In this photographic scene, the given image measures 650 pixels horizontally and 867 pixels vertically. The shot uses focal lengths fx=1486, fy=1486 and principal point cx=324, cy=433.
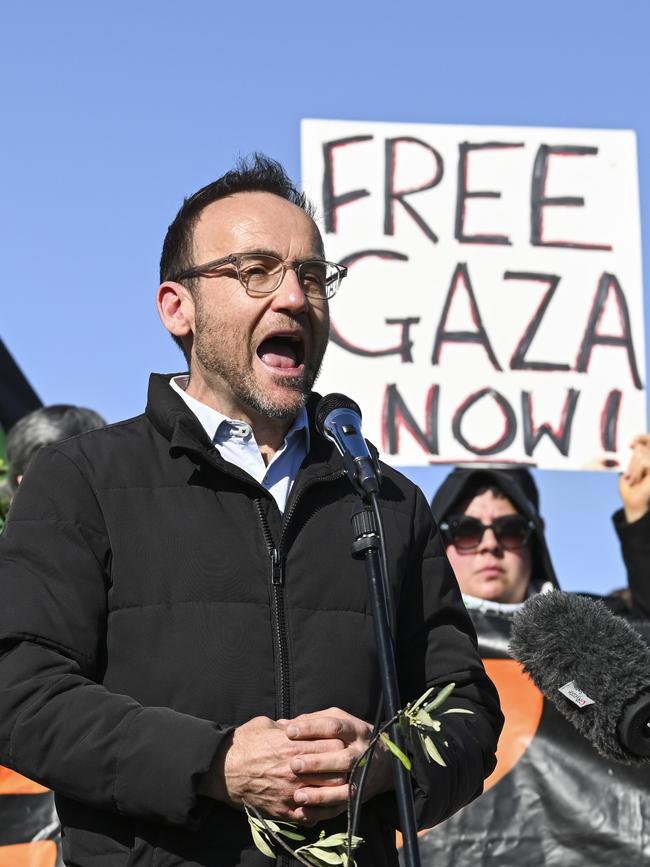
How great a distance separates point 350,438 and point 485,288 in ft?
10.9

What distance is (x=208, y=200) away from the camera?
3348 millimetres

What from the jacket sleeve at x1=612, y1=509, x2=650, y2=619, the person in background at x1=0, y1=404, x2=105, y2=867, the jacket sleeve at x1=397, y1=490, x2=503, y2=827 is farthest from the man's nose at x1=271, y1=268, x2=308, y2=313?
the jacket sleeve at x1=612, y1=509, x2=650, y2=619

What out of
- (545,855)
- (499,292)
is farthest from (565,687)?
(499,292)

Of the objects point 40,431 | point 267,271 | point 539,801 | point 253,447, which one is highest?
point 267,271

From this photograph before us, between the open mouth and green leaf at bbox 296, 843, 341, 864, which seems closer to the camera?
green leaf at bbox 296, 843, 341, 864

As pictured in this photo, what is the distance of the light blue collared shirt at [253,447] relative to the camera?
10.1ft

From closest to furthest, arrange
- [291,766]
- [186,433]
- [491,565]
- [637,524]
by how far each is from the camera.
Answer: [291,766] → [186,433] → [491,565] → [637,524]

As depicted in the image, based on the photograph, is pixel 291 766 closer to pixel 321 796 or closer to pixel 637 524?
pixel 321 796

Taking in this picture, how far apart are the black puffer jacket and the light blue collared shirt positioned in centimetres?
9

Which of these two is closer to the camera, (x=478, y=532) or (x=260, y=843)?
(x=260, y=843)

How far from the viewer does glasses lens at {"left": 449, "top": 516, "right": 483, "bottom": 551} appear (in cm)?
537

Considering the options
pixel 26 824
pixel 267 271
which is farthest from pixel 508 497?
pixel 267 271

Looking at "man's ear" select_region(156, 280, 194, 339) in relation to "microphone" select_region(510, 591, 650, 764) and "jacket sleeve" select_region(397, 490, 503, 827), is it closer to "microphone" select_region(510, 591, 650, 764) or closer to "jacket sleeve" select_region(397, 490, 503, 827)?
"jacket sleeve" select_region(397, 490, 503, 827)

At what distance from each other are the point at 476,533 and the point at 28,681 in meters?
2.94
